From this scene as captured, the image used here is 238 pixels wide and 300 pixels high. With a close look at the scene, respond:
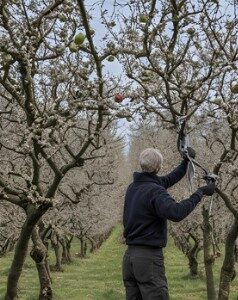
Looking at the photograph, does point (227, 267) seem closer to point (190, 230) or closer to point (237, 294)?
point (237, 294)

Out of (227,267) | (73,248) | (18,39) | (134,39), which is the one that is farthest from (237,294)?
(73,248)

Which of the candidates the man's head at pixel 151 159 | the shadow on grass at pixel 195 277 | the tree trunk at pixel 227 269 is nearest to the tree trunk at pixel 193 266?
the shadow on grass at pixel 195 277

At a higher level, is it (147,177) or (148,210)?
(147,177)

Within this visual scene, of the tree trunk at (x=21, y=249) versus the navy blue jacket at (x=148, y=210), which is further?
the tree trunk at (x=21, y=249)

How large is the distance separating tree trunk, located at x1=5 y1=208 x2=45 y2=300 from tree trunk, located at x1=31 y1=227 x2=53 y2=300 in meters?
1.44

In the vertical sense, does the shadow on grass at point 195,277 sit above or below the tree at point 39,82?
below

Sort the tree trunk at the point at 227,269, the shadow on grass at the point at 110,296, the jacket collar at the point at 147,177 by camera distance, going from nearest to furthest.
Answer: the jacket collar at the point at 147,177
the tree trunk at the point at 227,269
the shadow on grass at the point at 110,296

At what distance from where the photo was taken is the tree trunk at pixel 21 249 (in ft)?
26.0

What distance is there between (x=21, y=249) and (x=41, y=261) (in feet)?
9.46

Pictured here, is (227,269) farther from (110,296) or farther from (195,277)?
(195,277)

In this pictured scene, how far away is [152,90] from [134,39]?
791 millimetres

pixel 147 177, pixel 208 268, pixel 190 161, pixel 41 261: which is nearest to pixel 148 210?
pixel 147 177

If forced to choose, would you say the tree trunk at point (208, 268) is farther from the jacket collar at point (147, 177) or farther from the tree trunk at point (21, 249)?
the jacket collar at point (147, 177)

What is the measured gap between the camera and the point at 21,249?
27.2 ft
